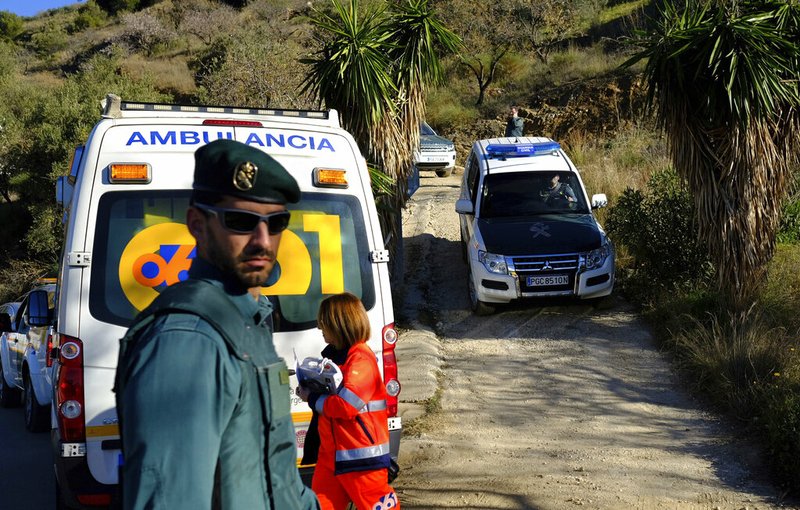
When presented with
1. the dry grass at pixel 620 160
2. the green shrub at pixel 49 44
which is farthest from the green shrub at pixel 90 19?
the dry grass at pixel 620 160

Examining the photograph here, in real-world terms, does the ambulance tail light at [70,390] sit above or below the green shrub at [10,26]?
below

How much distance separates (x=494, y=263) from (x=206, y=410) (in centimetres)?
1018

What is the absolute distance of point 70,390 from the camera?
4.83 meters

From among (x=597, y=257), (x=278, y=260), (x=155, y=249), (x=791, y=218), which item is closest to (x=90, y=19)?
(x=597, y=257)

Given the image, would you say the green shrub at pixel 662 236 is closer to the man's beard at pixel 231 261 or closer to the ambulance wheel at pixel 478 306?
the ambulance wheel at pixel 478 306

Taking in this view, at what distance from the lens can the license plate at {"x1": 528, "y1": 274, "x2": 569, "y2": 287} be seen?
11.7 metres

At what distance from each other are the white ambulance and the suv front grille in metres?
6.20

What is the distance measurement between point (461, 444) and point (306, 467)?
3105mm

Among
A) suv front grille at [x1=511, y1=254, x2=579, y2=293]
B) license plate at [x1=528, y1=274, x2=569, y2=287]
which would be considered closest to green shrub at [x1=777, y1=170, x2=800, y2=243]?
suv front grille at [x1=511, y1=254, x2=579, y2=293]

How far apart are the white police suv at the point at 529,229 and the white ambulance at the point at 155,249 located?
623cm

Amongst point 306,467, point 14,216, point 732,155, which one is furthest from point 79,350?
point 14,216

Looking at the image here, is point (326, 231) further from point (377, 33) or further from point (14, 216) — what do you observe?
point (14, 216)

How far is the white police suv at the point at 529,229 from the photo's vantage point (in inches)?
463

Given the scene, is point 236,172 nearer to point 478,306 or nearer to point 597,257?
point 597,257
